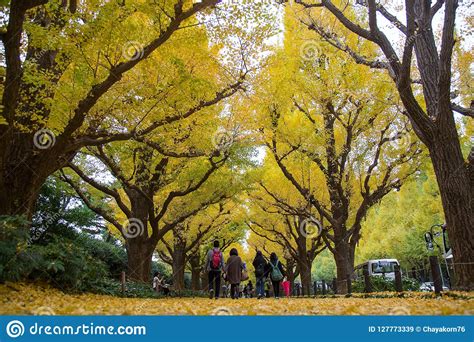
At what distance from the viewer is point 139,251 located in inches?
561

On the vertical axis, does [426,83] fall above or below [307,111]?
below

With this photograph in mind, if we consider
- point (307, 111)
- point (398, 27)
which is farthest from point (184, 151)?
point (398, 27)

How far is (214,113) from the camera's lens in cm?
1270

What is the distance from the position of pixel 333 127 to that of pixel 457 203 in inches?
336

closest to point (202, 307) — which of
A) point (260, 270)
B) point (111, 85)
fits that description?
point (111, 85)

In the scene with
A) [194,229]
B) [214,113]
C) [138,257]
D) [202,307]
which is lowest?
[202,307]

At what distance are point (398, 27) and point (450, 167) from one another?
3.01m

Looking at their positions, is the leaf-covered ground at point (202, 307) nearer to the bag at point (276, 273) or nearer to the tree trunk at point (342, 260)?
the bag at point (276, 273)

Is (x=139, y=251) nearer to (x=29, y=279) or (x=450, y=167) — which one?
(x=29, y=279)

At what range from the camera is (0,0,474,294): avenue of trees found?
7352 millimetres

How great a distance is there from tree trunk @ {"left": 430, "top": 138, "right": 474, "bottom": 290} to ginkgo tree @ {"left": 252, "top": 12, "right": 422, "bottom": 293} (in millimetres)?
5333

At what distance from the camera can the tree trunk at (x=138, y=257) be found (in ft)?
46.4

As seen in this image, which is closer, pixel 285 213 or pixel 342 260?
pixel 342 260

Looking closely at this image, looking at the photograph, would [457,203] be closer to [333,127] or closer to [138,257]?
[333,127]
